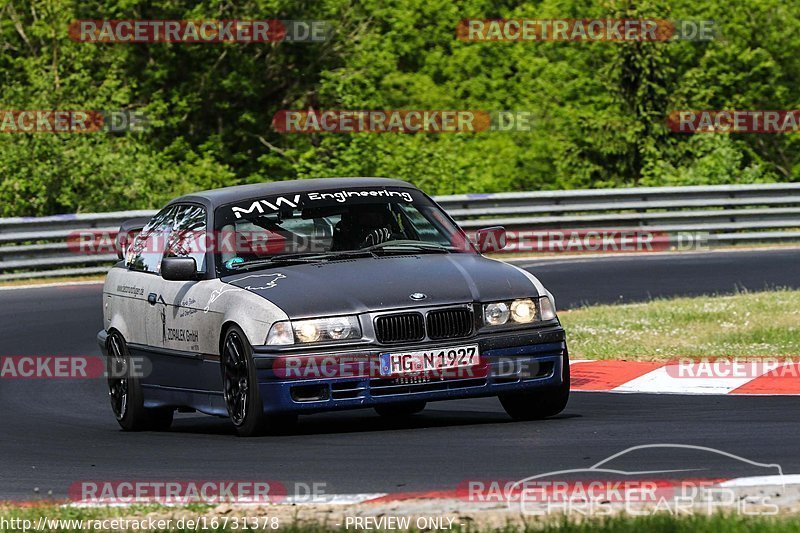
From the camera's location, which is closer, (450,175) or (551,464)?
(551,464)

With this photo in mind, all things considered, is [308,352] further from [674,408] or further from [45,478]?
[674,408]

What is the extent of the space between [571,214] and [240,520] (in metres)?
20.7

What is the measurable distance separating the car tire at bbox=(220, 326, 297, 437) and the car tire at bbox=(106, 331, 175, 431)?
1.29 m

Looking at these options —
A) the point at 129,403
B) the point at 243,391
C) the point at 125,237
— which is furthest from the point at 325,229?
the point at 125,237

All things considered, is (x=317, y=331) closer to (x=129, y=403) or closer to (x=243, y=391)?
(x=243, y=391)

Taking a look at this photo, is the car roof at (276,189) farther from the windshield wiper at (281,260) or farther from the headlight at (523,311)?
the headlight at (523,311)

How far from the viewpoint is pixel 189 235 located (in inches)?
411

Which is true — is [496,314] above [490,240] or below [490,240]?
below

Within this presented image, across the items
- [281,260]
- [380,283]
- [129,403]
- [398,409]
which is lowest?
[398,409]

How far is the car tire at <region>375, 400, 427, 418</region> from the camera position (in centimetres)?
1062

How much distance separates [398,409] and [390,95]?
4342 centimetres

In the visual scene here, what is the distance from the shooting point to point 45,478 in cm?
833

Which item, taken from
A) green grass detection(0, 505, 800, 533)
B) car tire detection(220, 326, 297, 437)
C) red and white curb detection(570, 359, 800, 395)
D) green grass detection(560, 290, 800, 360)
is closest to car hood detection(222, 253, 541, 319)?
car tire detection(220, 326, 297, 437)

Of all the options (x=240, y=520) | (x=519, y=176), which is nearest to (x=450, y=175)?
(x=519, y=176)
